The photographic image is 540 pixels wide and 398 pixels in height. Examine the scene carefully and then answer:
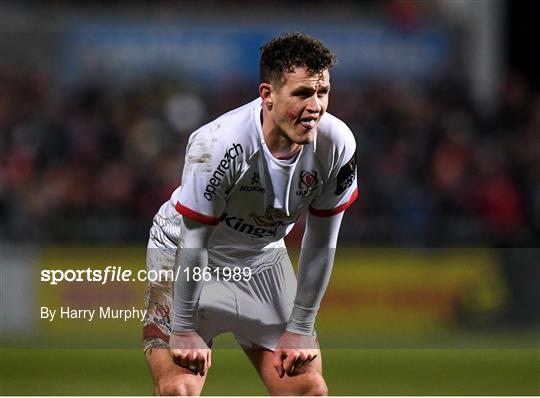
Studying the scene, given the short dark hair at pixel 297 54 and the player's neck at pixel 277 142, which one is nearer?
the short dark hair at pixel 297 54

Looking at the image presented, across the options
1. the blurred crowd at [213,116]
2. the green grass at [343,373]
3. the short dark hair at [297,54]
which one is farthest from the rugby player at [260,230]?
the blurred crowd at [213,116]

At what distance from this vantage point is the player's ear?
6051mm

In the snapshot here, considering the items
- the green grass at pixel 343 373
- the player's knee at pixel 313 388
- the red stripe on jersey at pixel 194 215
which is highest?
the red stripe on jersey at pixel 194 215

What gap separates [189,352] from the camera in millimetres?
6422

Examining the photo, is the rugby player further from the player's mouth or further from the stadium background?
the stadium background

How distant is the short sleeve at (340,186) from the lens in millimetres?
6227

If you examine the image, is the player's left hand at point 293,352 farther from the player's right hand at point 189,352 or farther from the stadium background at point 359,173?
the stadium background at point 359,173

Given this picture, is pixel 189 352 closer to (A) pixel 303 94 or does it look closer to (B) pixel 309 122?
(B) pixel 309 122

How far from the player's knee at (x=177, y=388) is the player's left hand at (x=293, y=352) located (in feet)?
1.50

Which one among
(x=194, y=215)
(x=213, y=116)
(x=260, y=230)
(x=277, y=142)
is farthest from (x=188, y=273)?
(x=213, y=116)

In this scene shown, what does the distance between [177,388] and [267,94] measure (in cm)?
159

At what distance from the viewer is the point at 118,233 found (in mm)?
12805

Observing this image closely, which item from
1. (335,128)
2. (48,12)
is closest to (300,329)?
(335,128)

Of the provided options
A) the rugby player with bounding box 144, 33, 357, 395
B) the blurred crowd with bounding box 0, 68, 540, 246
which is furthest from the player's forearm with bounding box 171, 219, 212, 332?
the blurred crowd with bounding box 0, 68, 540, 246
